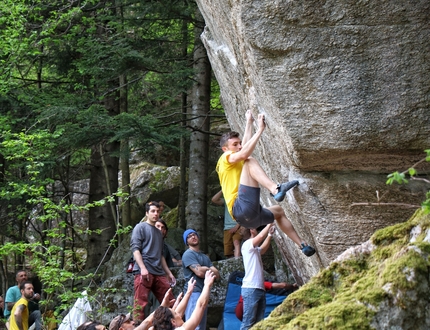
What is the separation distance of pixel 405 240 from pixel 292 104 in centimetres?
284

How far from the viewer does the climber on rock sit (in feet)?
23.5

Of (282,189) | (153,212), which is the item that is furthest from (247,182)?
(153,212)

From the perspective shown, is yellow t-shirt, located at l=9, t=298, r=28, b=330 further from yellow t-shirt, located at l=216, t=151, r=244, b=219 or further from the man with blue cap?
yellow t-shirt, located at l=216, t=151, r=244, b=219

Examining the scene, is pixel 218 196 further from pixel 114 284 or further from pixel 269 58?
pixel 269 58

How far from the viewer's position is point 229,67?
8836 mm

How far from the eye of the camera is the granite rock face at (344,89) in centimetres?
630

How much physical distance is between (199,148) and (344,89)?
8355mm

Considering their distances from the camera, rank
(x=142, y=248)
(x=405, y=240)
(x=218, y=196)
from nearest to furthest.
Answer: (x=405, y=240), (x=142, y=248), (x=218, y=196)

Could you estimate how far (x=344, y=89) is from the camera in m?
6.50

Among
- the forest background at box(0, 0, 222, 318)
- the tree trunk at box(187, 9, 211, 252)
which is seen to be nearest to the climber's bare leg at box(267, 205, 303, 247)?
the forest background at box(0, 0, 222, 318)

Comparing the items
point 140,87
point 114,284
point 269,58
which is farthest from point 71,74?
point 269,58

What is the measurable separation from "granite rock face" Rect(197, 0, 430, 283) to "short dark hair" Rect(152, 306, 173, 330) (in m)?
2.36

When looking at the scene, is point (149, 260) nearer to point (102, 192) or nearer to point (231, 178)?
point (231, 178)

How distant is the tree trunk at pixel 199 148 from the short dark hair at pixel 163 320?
27.1 ft
